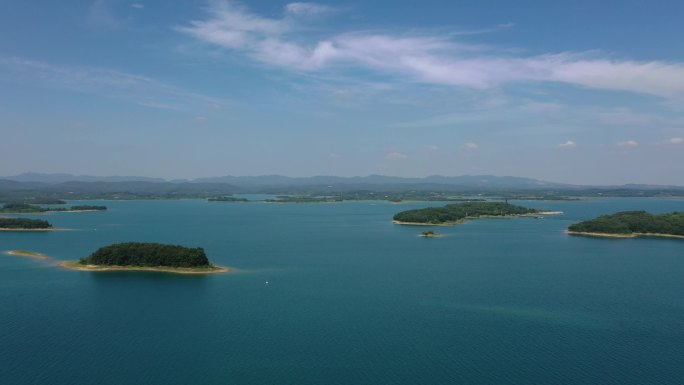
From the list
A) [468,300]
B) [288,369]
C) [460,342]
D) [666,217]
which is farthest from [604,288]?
[666,217]

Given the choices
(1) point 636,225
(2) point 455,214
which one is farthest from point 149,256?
(1) point 636,225

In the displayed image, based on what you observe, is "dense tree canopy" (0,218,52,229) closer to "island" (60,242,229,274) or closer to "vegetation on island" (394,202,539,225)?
"island" (60,242,229,274)

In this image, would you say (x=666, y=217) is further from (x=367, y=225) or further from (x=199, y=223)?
(x=199, y=223)

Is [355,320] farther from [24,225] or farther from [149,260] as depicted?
[24,225]

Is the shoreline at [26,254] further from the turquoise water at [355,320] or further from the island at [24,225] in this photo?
the island at [24,225]

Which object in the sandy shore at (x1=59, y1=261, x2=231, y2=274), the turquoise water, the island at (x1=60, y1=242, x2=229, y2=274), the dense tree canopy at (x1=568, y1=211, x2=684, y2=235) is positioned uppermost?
the dense tree canopy at (x1=568, y1=211, x2=684, y2=235)

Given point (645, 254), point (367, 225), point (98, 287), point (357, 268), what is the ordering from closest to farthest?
point (98, 287)
point (357, 268)
point (645, 254)
point (367, 225)

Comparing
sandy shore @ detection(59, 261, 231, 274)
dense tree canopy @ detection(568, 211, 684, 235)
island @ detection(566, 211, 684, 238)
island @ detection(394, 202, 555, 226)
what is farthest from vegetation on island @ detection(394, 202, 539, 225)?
sandy shore @ detection(59, 261, 231, 274)
